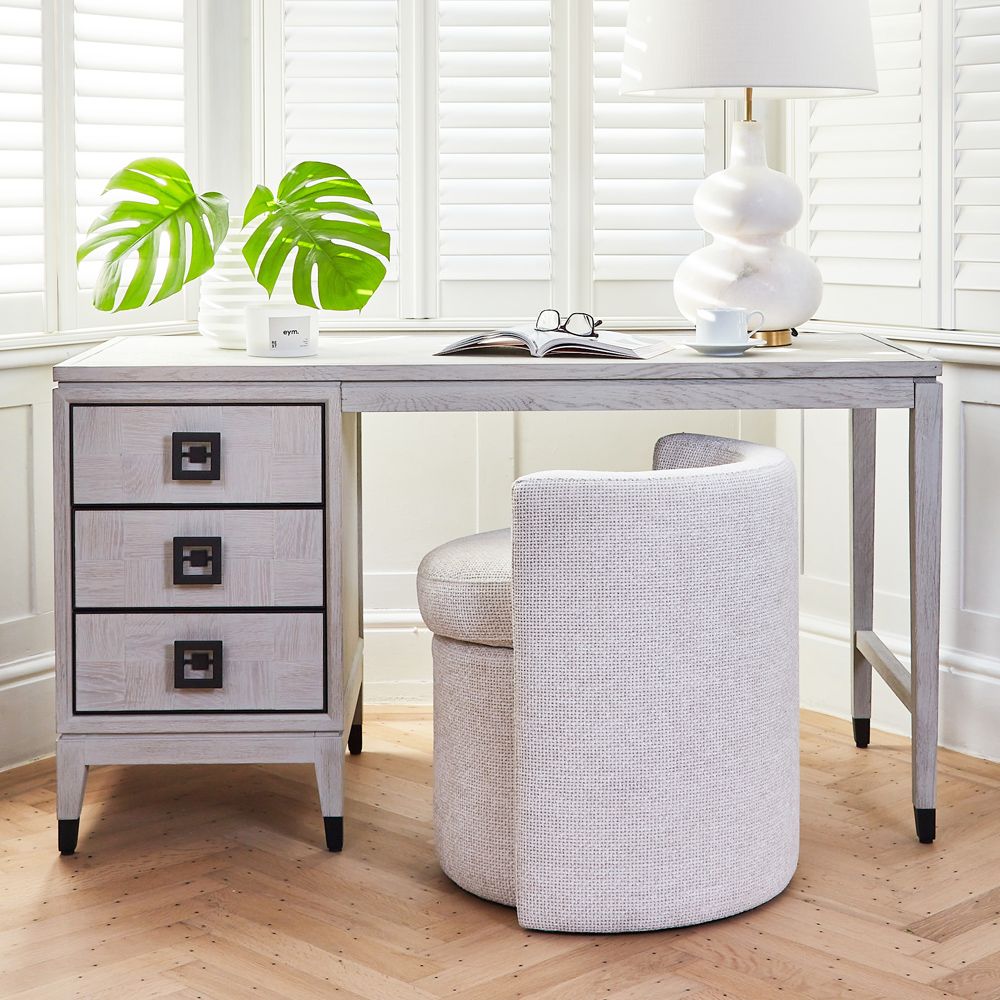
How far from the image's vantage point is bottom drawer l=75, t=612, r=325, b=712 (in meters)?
2.15

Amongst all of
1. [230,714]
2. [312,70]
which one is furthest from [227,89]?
[230,714]

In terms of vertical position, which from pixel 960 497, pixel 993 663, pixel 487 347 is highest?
pixel 487 347

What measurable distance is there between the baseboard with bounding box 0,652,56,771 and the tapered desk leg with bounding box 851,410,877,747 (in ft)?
5.02

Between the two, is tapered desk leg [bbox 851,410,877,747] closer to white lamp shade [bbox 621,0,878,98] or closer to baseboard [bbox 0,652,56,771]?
white lamp shade [bbox 621,0,878,98]

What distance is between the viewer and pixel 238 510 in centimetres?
214

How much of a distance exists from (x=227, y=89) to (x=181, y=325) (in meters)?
0.47

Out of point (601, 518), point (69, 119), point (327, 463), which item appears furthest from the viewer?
point (69, 119)

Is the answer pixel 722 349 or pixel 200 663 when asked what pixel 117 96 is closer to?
pixel 200 663

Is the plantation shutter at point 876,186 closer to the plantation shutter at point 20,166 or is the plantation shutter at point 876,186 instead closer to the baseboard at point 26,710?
the plantation shutter at point 20,166

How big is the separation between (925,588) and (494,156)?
1.25 meters

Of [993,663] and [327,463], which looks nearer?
[327,463]

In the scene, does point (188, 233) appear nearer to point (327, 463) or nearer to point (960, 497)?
point (327, 463)

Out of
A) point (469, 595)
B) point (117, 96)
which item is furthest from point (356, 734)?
point (117, 96)

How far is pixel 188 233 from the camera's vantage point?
2713mm
